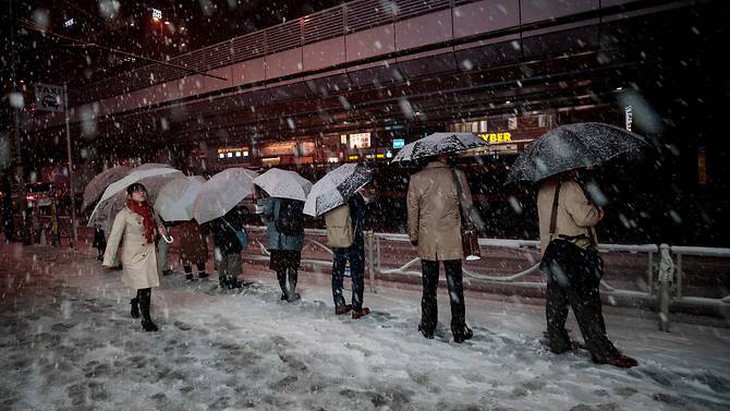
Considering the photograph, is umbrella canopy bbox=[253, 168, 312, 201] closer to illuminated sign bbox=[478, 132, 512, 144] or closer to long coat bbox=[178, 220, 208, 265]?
long coat bbox=[178, 220, 208, 265]

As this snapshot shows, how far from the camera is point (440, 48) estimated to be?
607 inches

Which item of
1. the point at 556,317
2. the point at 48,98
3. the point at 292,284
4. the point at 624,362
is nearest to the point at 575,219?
the point at 556,317

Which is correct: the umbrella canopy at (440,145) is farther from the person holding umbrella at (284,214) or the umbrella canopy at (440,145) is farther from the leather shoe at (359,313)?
the leather shoe at (359,313)

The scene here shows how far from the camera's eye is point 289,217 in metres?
5.79

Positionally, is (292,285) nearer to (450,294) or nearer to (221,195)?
(221,195)

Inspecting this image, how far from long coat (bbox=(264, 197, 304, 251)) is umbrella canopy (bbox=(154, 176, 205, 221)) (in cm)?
179

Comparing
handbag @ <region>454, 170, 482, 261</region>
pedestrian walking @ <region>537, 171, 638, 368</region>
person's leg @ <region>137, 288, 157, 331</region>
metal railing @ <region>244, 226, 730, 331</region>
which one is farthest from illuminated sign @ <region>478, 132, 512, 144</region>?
person's leg @ <region>137, 288, 157, 331</region>

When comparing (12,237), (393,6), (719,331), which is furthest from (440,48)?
(12,237)

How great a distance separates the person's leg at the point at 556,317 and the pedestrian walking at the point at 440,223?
2.89ft

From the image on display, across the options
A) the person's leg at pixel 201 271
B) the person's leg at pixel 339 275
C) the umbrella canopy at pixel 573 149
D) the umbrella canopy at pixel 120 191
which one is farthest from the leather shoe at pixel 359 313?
the person's leg at pixel 201 271

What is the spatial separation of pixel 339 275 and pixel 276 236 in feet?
→ 3.90

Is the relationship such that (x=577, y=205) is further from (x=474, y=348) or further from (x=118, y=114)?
(x=118, y=114)

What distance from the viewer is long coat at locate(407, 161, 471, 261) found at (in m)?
4.25

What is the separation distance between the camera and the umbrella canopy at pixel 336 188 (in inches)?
195
